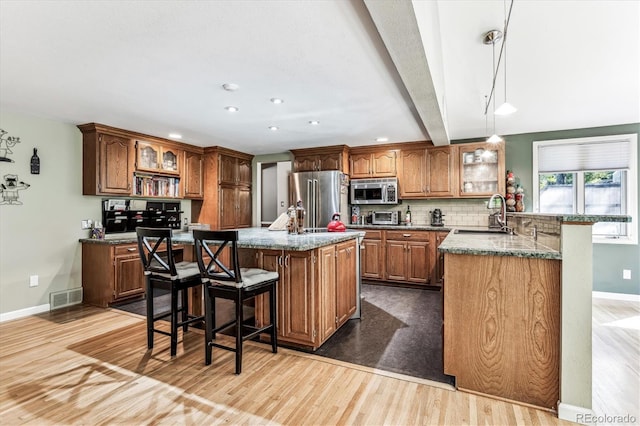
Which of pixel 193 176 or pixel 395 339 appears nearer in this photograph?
pixel 395 339

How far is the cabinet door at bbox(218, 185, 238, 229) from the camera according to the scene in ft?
18.6

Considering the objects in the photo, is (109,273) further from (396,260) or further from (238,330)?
(396,260)

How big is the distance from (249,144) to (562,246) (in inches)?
181

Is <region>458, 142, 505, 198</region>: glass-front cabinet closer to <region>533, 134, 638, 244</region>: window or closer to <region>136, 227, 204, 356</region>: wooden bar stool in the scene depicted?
<region>533, 134, 638, 244</region>: window

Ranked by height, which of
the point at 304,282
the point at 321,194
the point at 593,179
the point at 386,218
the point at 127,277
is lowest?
the point at 127,277

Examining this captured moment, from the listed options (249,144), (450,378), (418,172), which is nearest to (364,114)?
(418,172)

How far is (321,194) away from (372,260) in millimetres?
1358

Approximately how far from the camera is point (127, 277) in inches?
161

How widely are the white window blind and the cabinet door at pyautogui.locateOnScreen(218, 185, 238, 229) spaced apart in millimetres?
5019

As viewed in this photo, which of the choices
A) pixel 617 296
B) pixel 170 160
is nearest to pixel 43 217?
pixel 170 160

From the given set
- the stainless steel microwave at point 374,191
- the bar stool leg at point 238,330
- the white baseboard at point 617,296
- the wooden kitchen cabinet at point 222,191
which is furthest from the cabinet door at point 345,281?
the white baseboard at point 617,296

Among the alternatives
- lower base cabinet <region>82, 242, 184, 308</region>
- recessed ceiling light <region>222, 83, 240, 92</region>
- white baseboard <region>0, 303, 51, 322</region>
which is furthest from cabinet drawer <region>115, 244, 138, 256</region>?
recessed ceiling light <region>222, 83, 240, 92</region>

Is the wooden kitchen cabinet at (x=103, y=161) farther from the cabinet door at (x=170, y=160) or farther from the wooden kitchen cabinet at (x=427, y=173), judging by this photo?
the wooden kitchen cabinet at (x=427, y=173)

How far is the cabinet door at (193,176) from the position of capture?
5352 millimetres
